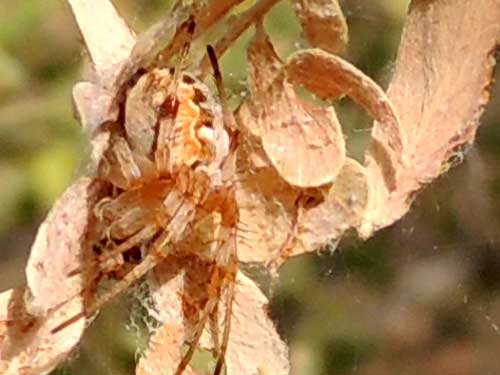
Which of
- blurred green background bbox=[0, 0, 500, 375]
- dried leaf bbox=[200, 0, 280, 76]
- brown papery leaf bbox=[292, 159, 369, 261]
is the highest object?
dried leaf bbox=[200, 0, 280, 76]

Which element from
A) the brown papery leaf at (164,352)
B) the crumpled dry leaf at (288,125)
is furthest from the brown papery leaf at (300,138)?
the brown papery leaf at (164,352)

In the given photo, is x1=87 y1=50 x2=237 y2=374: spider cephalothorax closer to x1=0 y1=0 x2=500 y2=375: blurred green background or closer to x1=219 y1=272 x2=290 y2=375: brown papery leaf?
x1=219 y1=272 x2=290 y2=375: brown papery leaf

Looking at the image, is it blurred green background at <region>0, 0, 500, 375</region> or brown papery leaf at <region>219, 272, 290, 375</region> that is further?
blurred green background at <region>0, 0, 500, 375</region>

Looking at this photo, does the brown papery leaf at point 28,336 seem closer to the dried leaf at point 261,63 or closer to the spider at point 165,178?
the spider at point 165,178

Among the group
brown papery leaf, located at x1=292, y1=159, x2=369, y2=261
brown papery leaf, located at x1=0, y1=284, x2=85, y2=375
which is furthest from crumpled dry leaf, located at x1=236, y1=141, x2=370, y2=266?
brown papery leaf, located at x1=0, y1=284, x2=85, y2=375

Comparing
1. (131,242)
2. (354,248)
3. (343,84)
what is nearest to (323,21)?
(343,84)

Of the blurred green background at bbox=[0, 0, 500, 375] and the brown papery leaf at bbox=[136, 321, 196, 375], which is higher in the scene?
the brown papery leaf at bbox=[136, 321, 196, 375]

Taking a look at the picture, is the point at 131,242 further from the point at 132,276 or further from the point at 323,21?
the point at 323,21
